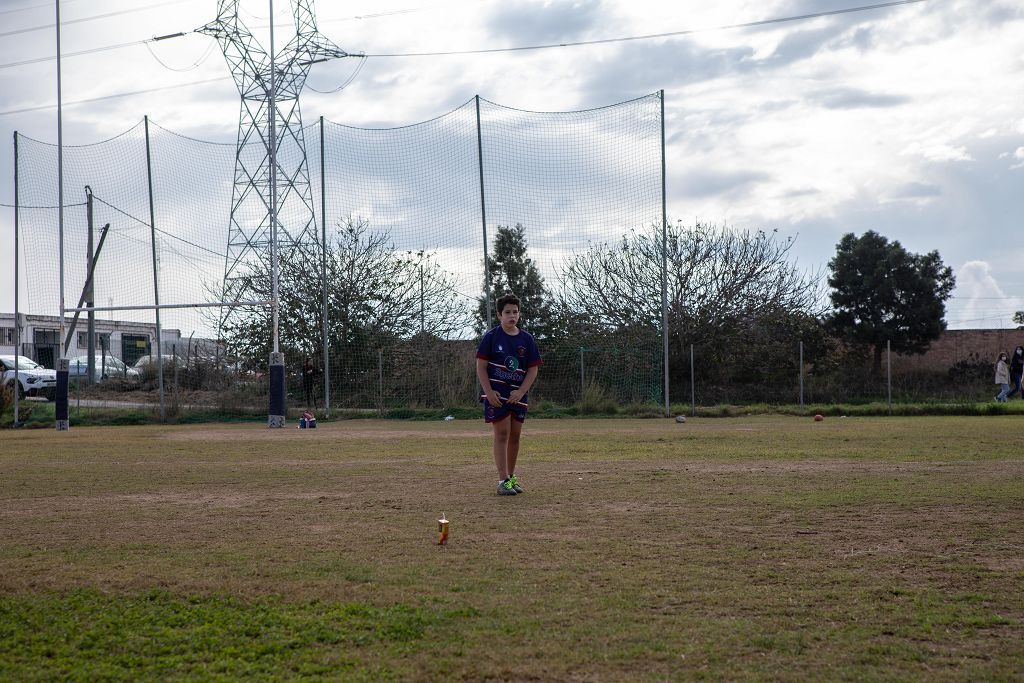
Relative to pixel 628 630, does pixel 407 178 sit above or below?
above

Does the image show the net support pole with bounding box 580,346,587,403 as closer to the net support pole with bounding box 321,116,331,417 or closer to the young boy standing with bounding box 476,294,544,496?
the net support pole with bounding box 321,116,331,417

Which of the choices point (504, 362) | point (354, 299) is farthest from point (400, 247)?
point (504, 362)

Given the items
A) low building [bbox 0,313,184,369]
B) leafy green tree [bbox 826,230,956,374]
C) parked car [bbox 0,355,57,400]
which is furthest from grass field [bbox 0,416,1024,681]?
leafy green tree [bbox 826,230,956,374]

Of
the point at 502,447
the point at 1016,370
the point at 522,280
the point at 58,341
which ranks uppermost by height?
the point at 522,280

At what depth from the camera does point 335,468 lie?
1032cm

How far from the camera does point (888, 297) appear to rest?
124 ft

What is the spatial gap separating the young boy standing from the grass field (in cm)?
57

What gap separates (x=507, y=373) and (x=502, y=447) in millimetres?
664

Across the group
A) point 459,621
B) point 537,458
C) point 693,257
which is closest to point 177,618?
point 459,621

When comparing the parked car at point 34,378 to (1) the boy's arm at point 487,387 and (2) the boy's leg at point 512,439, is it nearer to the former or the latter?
(1) the boy's arm at point 487,387

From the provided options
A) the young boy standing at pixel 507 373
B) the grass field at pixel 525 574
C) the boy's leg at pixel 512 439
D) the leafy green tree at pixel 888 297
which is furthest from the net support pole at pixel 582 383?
the leafy green tree at pixel 888 297

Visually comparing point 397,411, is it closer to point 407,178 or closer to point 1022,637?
point 407,178

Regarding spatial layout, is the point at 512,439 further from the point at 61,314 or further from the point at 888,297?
the point at 888,297

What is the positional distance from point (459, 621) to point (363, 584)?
0.78 m
